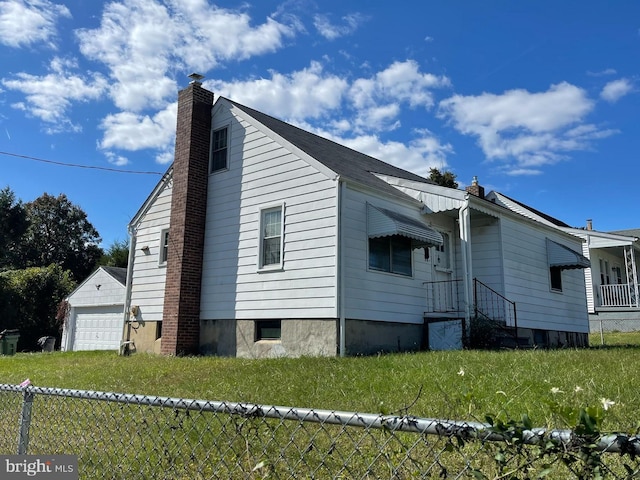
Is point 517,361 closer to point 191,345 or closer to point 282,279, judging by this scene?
point 282,279

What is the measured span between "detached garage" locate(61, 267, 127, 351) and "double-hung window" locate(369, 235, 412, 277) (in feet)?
35.2

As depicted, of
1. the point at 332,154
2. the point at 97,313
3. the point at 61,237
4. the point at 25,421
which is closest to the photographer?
the point at 25,421

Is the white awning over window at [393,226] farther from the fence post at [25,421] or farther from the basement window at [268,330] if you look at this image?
the fence post at [25,421]

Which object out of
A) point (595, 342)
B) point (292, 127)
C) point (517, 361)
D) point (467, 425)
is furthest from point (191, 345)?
point (595, 342)

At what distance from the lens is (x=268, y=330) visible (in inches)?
478

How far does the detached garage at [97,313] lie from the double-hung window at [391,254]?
10722 mm

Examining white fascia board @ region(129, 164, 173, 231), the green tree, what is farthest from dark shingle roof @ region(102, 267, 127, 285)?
the green tree

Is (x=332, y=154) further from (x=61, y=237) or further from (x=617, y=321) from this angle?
(x=61, y=237)

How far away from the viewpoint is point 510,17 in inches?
391

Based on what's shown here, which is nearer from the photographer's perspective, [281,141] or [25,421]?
[25,421]

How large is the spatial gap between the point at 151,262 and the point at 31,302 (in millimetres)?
14807

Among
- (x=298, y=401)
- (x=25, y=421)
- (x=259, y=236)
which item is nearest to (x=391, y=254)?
(x=259, y=236)

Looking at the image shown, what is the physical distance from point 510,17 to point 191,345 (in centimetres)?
1014

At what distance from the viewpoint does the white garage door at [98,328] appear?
18.9m
